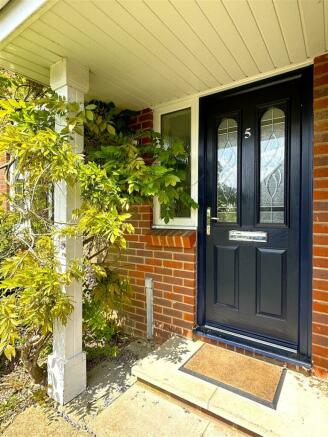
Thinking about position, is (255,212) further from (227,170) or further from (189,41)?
(189,41)

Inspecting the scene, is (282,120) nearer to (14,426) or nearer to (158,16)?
(158,16)

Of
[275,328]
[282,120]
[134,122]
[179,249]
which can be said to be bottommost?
[275,328]

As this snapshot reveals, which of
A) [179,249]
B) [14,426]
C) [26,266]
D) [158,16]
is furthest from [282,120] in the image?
[14,426]

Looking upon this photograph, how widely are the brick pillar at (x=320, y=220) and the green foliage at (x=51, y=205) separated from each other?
0.98 m

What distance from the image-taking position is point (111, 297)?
2.20 m

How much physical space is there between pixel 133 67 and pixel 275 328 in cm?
233

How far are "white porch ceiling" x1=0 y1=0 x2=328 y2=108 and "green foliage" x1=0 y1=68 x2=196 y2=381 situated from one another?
34 cm

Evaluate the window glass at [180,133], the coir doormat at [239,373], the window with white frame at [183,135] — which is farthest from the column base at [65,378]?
the window glass at [180,133]

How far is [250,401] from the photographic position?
1.62 meters

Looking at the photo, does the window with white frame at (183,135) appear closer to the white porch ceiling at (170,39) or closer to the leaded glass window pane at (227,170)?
the leaded glass window pane at (227,170)

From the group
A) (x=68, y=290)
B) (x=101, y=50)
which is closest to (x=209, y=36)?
(x=101, y=50)

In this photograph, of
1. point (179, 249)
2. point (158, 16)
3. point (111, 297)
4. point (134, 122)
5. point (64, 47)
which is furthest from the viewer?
point (134, 122)

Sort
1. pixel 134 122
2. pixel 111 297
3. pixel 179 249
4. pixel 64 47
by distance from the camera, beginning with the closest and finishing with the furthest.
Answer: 1. pixel 64 47
2. pixel 111 297
3. pixel 179 249
4. pixel 134 122

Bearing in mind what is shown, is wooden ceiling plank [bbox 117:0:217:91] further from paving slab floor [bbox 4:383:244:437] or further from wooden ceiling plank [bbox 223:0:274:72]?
paving slab floor [bbox 4:383:244:437]
